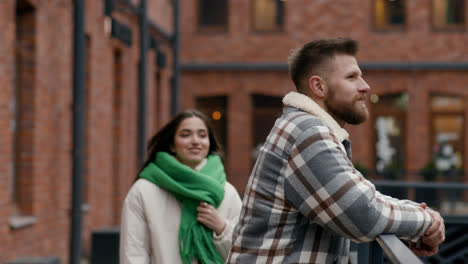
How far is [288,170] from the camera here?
2.12 meters

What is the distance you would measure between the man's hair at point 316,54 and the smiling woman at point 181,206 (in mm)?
1543

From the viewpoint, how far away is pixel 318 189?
2.06 m

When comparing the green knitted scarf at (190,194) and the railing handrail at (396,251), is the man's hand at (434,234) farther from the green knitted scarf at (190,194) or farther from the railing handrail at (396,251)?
the green knitted scarf at (190,194)

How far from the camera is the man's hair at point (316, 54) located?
2285 mm

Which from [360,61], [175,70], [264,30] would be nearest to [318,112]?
[175,70]

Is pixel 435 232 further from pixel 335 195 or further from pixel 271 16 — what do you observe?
pixel 271 16

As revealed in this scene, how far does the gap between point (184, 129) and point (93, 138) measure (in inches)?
300

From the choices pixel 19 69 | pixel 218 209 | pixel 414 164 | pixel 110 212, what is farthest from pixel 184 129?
pixel 414 164

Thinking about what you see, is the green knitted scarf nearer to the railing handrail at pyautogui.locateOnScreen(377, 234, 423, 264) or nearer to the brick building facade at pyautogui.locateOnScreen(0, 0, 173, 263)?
the railing handrail at pyautogui.locateOnScreen(377, 234, 423, 264)

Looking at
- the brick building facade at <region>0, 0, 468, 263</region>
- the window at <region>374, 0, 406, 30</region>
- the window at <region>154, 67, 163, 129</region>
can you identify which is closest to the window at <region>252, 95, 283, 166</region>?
the brick building facade at <region>0, 0, 468, 263</region>

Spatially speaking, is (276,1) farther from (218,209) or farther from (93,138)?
(218,209)

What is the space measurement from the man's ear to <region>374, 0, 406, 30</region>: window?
62.5ft

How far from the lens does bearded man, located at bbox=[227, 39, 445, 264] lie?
2057 mm

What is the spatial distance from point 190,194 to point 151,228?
0.25 m
